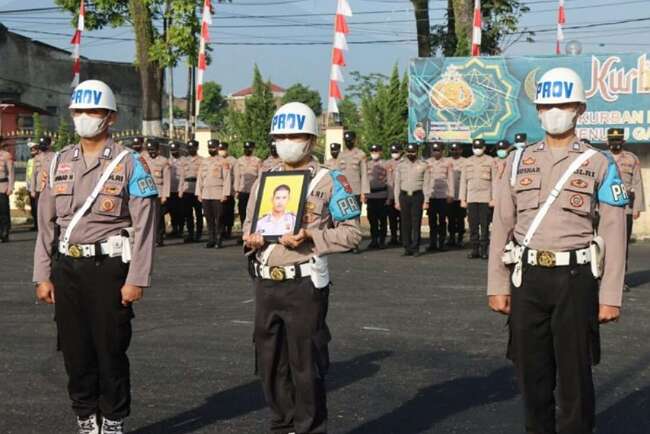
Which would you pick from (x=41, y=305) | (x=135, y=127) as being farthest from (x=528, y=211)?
(x=135, y=127)

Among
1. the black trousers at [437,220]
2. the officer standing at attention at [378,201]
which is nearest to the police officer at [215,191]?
the officer standing at attention at [378,201]

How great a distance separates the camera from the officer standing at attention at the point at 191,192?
2191 cm

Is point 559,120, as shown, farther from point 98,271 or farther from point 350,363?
point 350,363

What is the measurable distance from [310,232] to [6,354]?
14.0 ft

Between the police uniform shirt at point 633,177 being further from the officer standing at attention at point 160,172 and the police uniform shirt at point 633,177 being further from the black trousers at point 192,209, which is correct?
the black trousers at point 192,209

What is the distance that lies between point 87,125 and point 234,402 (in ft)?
7.16

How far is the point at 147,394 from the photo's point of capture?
25.7 feet

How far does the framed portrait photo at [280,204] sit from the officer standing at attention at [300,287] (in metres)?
0.05

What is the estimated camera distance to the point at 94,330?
6445 millimetres

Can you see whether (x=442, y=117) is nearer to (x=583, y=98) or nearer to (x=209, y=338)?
(x=209, y=338)

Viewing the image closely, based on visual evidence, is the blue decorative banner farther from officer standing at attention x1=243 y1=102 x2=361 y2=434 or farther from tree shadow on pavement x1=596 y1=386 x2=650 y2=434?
officer standing at attention x1=243 y1=102 x2=361 y2=434

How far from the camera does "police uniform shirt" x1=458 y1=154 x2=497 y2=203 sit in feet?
61.3

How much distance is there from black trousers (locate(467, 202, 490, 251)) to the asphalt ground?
147 inches

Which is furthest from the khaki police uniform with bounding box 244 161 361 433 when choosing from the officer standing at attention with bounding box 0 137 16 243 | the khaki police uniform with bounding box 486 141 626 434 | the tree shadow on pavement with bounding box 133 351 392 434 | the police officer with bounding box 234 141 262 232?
the officer standing at attention with bounding box 0 137 16 243
